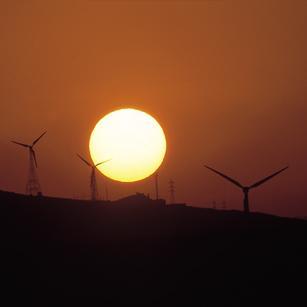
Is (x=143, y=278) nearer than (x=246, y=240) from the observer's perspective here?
Yes

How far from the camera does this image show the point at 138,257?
299ft

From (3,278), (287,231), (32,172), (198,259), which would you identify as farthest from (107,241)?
A: (287,231)

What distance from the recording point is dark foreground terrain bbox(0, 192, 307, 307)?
76.3 m

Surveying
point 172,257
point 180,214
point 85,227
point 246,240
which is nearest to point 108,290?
point 172,257

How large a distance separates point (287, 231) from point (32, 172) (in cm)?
5504

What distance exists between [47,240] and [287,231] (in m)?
52.8

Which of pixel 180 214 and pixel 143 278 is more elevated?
pixel 180 214

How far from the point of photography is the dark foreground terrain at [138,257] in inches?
3004

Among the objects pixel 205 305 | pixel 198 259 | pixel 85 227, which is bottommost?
pixel 205 305

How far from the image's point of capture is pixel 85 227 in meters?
103

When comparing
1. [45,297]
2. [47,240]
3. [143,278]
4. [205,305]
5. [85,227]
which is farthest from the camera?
[85,227]

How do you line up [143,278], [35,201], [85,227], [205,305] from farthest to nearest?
Answer: [35,201], [85,227], [143,278], [205,305]

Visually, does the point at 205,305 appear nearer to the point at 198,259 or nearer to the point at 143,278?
the point at 143,278

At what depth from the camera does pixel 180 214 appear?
12550 cm
